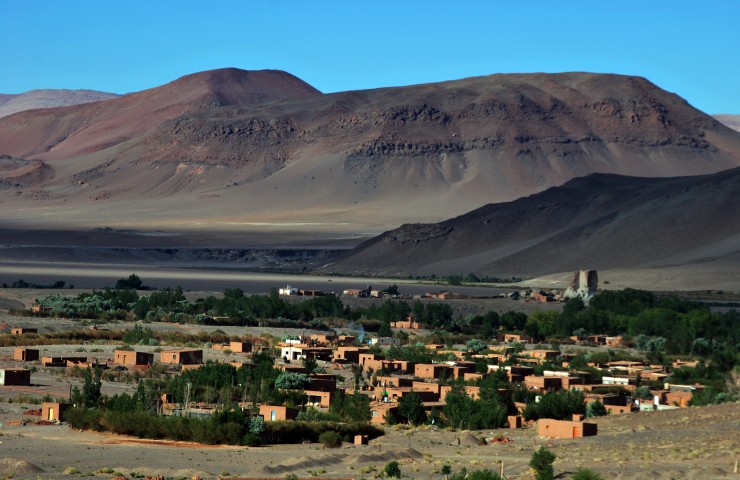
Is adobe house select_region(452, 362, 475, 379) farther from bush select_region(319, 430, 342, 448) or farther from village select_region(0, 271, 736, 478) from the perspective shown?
bush select_region(319, 430, 342, 448)

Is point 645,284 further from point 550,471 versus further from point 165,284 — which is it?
point 550,471

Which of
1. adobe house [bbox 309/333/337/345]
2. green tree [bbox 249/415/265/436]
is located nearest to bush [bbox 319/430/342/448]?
green tree [bbox 249/415/265/436]

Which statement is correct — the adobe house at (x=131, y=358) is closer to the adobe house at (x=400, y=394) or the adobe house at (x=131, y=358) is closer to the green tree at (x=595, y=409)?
the adobe house at (x=400, y=394)

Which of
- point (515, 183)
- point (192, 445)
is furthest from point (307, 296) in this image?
point (515, 183)

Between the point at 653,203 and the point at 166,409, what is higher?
the point at 653,203

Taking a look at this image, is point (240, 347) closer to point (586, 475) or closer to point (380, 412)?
point (380, 412)

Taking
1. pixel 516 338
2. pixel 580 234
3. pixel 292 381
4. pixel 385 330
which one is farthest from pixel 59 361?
pixel 580 234

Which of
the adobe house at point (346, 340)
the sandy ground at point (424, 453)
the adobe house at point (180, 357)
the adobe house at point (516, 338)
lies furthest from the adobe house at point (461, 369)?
the adobe house at point (516, 338)
